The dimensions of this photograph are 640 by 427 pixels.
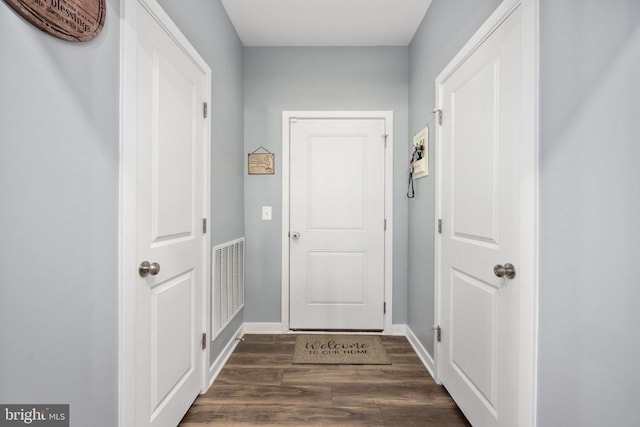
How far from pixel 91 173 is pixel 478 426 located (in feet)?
6.54

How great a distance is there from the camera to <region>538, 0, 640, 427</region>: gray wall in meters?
0.85

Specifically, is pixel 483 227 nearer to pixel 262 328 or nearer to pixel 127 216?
pixel 127 216

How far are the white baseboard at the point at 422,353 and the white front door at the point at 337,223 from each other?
264 mm

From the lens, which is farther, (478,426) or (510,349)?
(478,426)

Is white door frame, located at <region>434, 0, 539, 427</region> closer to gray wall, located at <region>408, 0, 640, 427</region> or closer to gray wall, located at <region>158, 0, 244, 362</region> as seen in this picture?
gray wall, located at <region>408, 0, 640, 427</region>

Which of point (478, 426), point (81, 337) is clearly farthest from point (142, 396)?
point (478, 426)

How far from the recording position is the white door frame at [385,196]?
2762 millimetres

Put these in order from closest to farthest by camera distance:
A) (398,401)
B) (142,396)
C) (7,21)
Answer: (7,21)
(142,396)
(398,401)

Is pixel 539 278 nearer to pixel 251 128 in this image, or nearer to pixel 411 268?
pixel 411 268

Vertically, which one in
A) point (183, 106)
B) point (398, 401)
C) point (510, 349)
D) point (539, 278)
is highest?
point (183, 106)

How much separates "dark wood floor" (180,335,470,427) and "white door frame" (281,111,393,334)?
50 centimetres

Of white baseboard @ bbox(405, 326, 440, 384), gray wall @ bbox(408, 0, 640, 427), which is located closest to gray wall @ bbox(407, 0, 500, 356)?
white baseboard @ bbox(405, 326, 440, 384)

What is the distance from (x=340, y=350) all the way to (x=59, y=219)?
2.12 meters

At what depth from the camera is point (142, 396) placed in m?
1.25
